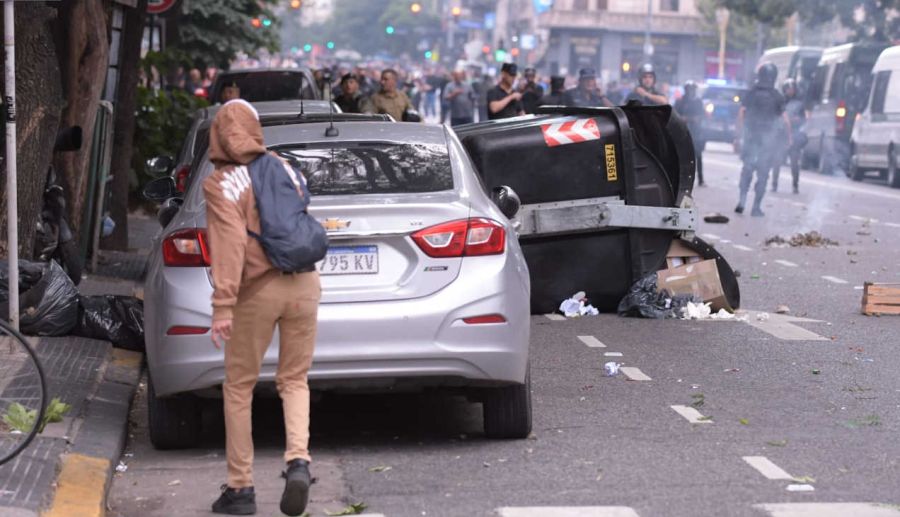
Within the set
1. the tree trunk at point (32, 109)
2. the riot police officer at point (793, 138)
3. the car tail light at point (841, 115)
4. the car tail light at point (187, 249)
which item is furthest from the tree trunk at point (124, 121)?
the car tail light at point (841, 115)

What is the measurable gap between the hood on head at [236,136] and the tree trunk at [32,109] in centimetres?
441

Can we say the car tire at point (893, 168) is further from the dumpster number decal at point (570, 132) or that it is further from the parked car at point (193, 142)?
the dumpster number decal at point (570, 132)

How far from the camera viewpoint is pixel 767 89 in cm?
2259

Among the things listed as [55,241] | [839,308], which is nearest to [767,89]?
[839,308]

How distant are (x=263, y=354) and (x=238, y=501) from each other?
563mm

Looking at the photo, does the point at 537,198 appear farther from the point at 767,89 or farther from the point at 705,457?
the point at 767,89

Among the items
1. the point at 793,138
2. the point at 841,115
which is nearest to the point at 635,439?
the point at 793,138

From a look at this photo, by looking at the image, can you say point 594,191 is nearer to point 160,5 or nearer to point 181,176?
point 181,176

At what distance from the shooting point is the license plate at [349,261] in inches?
275

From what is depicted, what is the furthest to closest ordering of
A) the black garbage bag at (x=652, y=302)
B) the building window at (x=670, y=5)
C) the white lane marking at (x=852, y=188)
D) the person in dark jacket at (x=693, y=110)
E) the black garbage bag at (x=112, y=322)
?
the building window at (x=670, y=5) < the person in dark jacket at (x=693, y=110) < the white lane marking at (x=852, y=188) < the black garbage bag at (x=652, y=302) < the black garbage bag at (x=112, y=322)

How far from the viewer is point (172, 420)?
24.1 feet

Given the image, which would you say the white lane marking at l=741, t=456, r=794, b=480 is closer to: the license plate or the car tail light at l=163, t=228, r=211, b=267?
the license plate

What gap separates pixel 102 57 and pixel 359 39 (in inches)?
6078

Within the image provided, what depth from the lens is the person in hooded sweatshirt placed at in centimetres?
589
